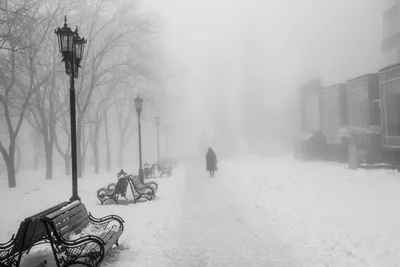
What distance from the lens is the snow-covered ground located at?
5738mm

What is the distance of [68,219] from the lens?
5.77 meters

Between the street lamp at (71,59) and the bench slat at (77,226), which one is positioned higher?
the street lamp at (71,59)

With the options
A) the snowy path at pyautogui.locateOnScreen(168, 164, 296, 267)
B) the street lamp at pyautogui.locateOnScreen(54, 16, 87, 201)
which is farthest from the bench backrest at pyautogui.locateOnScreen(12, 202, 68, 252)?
the street lamp at pyautogui.locateOnScreen(54, 16, 87, 201)

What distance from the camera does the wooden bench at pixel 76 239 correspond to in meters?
4.88

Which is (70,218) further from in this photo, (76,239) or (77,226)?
(76,239)

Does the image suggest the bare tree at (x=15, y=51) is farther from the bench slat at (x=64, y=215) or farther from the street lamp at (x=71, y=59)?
the bench slat at (x=64, y=215)

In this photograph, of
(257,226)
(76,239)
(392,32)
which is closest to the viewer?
(76,239)

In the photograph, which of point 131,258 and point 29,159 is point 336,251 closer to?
point 131,258

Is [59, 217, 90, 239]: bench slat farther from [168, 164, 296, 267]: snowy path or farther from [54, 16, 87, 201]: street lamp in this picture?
[168, 164, 296, 267]: snowy path

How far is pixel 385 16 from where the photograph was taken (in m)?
36.4

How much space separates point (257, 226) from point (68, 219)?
4.28 m

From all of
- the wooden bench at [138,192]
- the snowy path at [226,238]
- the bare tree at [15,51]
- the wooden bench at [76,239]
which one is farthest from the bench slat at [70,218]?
the bare tree at [15,51]

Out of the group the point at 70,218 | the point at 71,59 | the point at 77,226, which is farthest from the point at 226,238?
the point at 71,59

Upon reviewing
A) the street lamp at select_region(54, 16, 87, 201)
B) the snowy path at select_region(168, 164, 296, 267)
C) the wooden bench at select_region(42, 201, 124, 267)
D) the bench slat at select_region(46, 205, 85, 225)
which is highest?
the street lamp at select_region(54, 16, 87, 201)
